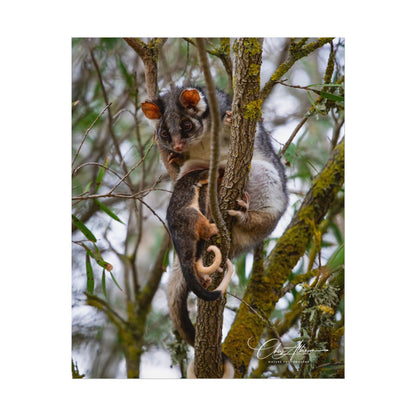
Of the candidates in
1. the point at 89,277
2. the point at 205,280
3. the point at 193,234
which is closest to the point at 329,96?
the point at 193,234

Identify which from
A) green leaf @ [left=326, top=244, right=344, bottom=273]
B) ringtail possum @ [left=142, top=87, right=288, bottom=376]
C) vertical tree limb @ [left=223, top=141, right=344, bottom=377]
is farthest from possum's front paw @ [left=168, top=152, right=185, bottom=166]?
green leaf @ [left=326, top=244, right=344, bottom=273]

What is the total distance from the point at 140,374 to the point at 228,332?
22.0 inches

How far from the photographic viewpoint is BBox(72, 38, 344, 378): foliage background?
2.88 m

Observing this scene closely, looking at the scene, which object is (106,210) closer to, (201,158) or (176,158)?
(176,158)

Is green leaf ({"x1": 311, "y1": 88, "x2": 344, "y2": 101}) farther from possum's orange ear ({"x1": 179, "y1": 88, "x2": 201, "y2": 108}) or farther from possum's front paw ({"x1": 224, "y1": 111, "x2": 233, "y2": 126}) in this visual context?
possum's orange ear ({"x1": 179, "y1": 88, "x2": 201, "y2": 108})

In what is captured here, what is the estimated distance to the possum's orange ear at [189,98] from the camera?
2880 mm

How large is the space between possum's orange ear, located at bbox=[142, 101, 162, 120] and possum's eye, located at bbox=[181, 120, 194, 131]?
16 centimetres

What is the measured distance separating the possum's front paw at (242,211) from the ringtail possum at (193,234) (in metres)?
0.13

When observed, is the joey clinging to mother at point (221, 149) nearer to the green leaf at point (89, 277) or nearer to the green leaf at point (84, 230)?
the green leaf at point (84, 230)

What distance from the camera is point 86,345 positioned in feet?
9.47

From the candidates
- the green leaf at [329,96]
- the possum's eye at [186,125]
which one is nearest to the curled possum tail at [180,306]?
the possum's eye at [186,125]

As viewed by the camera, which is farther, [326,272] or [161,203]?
[161,203]
